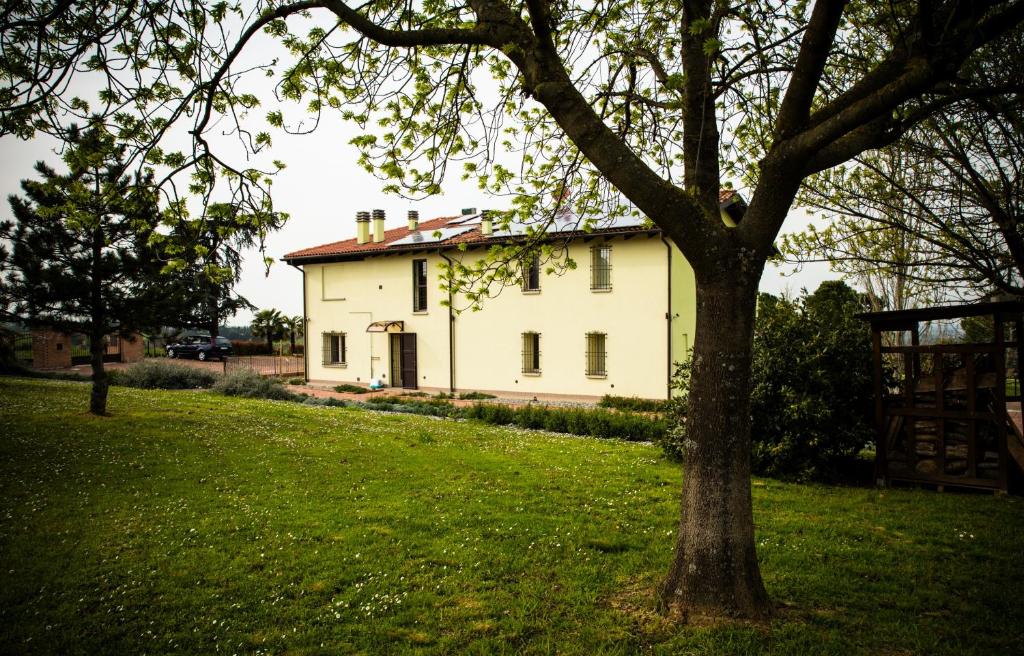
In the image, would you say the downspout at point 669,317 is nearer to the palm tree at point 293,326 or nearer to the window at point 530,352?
the window at point 530,352

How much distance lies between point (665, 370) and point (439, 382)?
388 inches

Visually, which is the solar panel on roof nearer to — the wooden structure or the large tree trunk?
the wooden structure

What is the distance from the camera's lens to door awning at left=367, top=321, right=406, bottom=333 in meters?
27.4

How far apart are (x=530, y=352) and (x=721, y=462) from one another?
20.6 m

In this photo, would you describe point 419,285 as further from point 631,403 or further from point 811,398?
point 811,398

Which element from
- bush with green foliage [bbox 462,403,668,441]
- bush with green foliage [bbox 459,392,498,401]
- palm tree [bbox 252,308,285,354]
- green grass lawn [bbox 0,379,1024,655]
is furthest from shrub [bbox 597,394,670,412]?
palm tree [bbox 252,308,285,354]

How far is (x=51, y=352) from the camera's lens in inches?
1383

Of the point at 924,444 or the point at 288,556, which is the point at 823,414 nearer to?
the point at 924,444

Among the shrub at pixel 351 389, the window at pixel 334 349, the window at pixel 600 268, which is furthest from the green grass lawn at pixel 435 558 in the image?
the window at pixel 334 349

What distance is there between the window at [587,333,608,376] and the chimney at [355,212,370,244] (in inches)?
520

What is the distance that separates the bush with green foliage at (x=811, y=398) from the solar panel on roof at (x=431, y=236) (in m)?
18.8

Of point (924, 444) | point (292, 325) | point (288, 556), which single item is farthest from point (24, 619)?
point (292, 325)

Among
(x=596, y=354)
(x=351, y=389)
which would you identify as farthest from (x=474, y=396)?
(x=351, y=389)

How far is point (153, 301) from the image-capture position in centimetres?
1412
